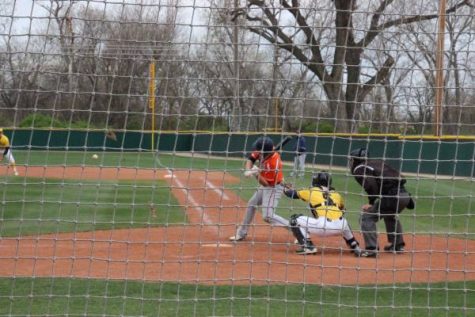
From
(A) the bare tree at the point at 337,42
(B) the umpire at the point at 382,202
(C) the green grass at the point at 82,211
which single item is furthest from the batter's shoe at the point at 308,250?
(A) the bare tree at the point at 337,42

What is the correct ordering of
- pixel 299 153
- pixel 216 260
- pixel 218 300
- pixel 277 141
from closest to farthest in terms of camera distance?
pixel 299 153, pixel 218 300, pixel 216 260, pixel 277 141

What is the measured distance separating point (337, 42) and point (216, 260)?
2.76m

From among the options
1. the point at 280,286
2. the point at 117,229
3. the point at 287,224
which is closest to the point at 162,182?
the point at 117,229

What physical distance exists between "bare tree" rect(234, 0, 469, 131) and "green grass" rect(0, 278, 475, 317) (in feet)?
6.24

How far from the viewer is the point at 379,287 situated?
8.20 m

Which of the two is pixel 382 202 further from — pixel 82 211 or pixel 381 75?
pixel 82 211

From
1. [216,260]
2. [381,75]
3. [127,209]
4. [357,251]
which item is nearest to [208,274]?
[216,260]

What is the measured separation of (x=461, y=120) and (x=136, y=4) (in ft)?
10.6

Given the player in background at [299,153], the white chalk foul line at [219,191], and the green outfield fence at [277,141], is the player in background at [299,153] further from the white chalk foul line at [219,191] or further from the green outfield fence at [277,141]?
the white chalk foul line at [219,191]

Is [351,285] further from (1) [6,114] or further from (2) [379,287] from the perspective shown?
(1) [6,114]

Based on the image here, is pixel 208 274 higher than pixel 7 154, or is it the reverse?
pixel 7 154

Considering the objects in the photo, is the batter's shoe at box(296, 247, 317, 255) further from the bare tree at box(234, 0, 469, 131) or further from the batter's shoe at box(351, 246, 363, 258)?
the bare tree at box(234, 0, 469, 131)

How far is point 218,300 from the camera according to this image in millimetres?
7500

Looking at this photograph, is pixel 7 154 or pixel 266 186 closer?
pixel 266 186
